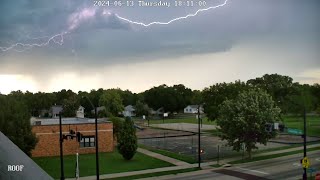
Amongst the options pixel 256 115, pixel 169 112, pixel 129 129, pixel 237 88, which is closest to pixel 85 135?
pixel 129 129

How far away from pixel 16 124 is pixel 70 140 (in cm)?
1139

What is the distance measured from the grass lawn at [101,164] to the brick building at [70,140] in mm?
1283

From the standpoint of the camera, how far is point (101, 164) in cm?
3606

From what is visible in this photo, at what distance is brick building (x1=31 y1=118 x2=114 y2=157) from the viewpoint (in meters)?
41.5

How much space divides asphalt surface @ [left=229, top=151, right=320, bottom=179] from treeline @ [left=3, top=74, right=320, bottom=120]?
71.6 ft

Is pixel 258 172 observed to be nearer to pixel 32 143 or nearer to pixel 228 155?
pixel 228 155

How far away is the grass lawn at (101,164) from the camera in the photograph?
32.8 m

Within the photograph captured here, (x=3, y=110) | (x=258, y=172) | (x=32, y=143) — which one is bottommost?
(x=258, y=172)

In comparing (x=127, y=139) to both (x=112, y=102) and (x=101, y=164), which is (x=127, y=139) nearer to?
(x=101, y=164)

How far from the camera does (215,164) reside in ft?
118

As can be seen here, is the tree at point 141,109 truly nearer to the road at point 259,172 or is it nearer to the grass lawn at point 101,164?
the grass lawn at point 101,164

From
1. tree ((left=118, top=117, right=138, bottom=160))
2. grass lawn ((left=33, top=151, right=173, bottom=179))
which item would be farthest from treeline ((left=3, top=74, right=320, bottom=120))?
tree ((left=118, top=117, right=138, bottom=160))

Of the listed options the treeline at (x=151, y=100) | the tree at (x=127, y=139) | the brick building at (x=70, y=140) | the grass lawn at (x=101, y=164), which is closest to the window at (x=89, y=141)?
the brick building at (x=70, y=140)

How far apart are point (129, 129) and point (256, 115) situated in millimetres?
11819
